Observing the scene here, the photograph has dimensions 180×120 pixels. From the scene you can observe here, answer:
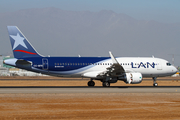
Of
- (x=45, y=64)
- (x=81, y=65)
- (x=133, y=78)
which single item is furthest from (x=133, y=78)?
(x=45, y=64)

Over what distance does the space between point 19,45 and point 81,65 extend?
845cm

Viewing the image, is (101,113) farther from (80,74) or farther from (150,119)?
(80,74)

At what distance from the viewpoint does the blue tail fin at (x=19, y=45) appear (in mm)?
33062

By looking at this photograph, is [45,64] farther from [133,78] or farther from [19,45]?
[133,78]

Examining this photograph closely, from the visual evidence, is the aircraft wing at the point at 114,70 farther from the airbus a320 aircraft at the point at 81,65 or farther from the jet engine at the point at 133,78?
the jet engine at the point at 133,78

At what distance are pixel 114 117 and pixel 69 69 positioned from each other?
1999cm

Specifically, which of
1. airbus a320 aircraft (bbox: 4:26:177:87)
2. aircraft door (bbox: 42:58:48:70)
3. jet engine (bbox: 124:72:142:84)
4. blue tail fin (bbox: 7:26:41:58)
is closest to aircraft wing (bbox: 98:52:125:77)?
airbus a320 aircraft (bbox: 4:26:177:87)

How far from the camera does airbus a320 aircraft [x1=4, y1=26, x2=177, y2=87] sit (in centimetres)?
3134

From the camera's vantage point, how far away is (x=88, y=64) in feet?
109

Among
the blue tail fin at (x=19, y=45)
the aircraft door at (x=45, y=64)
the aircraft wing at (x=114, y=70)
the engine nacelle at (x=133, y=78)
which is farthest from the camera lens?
the blue tail fin at (x=19, y=45)

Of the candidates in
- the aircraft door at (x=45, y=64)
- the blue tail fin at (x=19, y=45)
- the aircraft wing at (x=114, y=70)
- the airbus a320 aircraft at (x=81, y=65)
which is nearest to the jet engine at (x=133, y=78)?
the airbus a320 aircraft at (x=81, y=65)

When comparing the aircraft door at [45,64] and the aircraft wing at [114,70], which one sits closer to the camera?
the aircraft wing at [114,70]

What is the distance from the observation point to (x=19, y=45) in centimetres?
3322

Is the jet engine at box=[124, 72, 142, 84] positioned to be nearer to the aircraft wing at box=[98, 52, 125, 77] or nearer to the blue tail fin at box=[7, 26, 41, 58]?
the aircraft wing at box=[98, 52, 125, 77]
